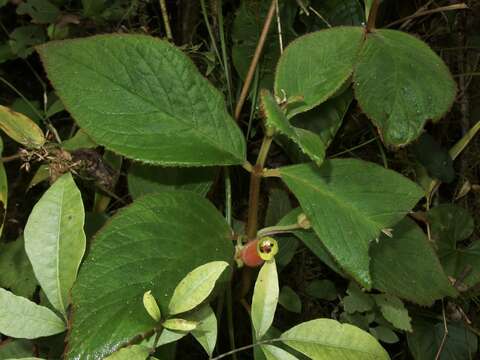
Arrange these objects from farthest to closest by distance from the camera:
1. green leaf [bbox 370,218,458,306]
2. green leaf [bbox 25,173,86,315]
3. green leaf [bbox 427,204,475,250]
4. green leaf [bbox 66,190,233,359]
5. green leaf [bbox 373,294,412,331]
→ green leaf [bbox 427,204,475,250], green leaf [bbox 373,294,412,331], green leaf [bbox 370,218,458,306], green leaf [bbox 25,173,86,315], green leaf [bbox 66,190,233,359]

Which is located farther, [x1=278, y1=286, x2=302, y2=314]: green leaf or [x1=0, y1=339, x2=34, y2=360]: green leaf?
[x1=278, y1=286, x2=302, y2=314]: green leaf

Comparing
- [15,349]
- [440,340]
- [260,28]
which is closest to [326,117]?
[260,28]

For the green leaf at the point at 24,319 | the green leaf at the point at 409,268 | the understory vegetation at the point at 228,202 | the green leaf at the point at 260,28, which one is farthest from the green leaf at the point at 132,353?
the green leaf at the point at 260,28

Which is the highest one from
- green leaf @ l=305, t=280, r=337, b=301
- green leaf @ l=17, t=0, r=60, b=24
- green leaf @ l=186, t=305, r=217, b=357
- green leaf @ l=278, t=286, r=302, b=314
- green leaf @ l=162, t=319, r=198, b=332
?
green leaf @ l=17, t=0, r=60, b=24

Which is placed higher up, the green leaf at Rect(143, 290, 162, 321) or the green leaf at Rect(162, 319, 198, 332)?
the green leaf at Rect(143, 290, 162, 321)

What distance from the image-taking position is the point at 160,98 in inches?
29.3

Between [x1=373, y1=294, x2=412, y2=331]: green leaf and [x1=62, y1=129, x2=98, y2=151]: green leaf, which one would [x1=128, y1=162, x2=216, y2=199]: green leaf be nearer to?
[x1=62, y1=129, x2=98, y2=151]: green leaf

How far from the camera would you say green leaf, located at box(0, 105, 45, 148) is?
2.64 feet

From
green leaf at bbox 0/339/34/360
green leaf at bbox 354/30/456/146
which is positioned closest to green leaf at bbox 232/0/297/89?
green leaf at bbox 354/30/456/146

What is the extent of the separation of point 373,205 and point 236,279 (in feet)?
1.02

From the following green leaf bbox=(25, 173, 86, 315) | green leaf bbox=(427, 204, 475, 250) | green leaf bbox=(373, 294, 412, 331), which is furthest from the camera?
green leaf bbox=(427, 204, 475, 250)

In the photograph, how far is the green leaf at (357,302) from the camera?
3.11 feet

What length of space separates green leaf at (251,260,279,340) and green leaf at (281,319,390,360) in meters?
0.03

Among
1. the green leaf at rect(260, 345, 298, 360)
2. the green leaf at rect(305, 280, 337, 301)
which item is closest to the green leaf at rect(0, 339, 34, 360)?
the green leaf at rect(260, 345, 298, 360)
